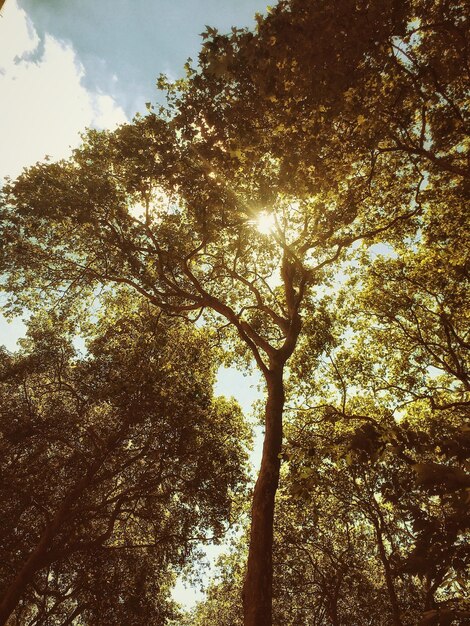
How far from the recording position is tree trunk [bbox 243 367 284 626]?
6.57m

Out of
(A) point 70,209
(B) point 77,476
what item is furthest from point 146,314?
(B) point 77,476

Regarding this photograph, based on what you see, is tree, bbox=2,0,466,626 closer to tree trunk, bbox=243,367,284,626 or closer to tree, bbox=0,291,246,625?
tree trunk, bbox=243,367,284,626

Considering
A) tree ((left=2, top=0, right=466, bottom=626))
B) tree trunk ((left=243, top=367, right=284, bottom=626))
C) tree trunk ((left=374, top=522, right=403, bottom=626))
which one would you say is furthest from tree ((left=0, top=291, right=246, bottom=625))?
tree trunk ((left=243, top=367, right=284, bottom=626))

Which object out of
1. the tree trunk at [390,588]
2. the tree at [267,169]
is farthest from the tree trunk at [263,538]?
the tree trunk at [390,588]

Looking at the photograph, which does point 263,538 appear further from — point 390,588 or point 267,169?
point 390,588

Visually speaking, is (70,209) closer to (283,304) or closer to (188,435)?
(283,304)

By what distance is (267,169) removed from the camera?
11094 millimetres

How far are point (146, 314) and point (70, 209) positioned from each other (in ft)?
20.4

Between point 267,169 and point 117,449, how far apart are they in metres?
15.0

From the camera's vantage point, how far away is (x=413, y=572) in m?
2.67

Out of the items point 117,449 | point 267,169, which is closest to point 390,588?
point 117,449

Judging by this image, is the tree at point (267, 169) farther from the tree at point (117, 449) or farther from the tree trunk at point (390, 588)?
the tree trunk at point (390, 588)

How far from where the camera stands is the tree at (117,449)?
16703 millimetres

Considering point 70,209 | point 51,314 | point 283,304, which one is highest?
point 283,304
